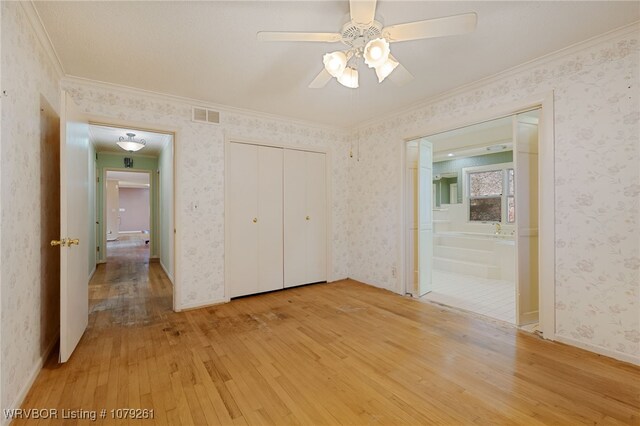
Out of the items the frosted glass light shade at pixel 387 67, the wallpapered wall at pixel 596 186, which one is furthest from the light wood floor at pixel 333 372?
the frosted glass light shade at pixel 387 67

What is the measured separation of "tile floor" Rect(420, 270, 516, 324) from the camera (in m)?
3.27

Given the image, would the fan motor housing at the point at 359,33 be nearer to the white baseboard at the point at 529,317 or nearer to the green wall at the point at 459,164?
the white baseboard at the point at 529,317

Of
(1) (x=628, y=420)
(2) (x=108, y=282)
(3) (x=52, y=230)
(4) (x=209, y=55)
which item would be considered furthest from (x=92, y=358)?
(1) (x=628, y=420)

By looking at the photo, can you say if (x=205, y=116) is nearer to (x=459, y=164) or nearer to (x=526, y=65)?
(x=526, y=65)

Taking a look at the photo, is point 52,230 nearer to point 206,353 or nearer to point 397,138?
point 206,353

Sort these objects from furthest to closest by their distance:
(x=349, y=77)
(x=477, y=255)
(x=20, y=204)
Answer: (x=477, y=255), (x=349, y=77), (x=20, y=204)

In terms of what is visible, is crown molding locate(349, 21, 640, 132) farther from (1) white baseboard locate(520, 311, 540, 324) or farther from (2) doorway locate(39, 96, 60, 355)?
(2) doorway locate(39, 96, 60, 355)

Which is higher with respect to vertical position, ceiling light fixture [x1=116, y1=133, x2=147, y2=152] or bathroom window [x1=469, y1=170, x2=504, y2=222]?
ceiling light fixture [x1=116, y1=133, x2=147, y2=152]

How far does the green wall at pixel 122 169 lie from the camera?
20.5ft

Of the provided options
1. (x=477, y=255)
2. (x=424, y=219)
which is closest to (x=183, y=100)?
(x=424, y=219)

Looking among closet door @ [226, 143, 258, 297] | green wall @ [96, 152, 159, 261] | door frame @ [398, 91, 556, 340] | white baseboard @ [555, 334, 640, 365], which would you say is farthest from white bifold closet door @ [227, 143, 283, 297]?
green wall @ [96, 152, 159, 261]

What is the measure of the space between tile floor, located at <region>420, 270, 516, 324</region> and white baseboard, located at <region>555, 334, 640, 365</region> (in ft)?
1.66

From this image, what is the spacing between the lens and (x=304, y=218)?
14.1 feet

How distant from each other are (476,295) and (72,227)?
4.54 m
